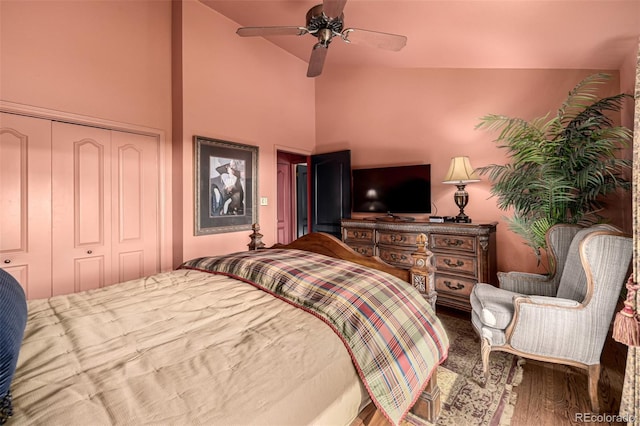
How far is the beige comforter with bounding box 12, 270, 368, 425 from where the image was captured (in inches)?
27.6

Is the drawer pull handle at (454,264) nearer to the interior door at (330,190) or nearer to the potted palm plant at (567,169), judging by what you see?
the potted palm plant at (567,169)

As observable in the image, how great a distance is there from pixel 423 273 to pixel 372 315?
550 millimetres

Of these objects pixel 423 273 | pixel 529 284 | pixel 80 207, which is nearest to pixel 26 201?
pixel 80 207

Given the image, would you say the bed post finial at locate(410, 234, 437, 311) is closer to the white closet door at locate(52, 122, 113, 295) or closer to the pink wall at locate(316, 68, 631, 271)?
the pink wall at locate(316, 68, 631, 271)

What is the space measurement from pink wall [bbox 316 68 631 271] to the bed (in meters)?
2.22

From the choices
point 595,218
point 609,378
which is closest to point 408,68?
point 595,218

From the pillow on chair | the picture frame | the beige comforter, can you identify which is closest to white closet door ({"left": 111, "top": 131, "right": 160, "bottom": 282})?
the picture frame

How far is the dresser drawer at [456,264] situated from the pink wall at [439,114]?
2.00 feet

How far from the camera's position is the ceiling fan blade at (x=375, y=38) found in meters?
2.22

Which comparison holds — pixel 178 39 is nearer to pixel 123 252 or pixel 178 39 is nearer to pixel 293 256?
pixel 123 252

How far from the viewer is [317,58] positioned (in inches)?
102

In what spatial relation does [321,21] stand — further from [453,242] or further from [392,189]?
[453,242]

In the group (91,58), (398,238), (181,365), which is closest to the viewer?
(181,365)

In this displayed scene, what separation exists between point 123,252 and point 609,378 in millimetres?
4079
